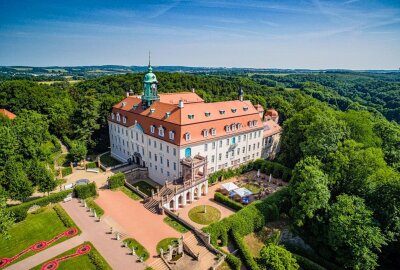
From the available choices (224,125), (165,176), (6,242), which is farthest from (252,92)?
(6,242)

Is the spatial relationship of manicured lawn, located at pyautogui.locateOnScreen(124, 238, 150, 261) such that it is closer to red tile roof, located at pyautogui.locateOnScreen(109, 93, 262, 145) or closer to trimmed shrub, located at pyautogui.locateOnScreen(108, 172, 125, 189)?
trimmed shrub, located at pyautogui.locateOnScreen(108, 172, 125, 189)

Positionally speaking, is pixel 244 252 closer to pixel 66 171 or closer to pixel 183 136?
pixel 183 136

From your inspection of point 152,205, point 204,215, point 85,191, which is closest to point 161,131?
point 152,205

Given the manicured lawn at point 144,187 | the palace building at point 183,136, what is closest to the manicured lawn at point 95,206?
the manicured lawn at point 144,187

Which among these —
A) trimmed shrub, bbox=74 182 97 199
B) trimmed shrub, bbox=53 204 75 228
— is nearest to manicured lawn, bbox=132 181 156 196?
trimmed shrub, bbox=74 182 97 199

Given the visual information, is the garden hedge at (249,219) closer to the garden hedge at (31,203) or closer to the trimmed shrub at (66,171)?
the garden hedge at (31,203)
